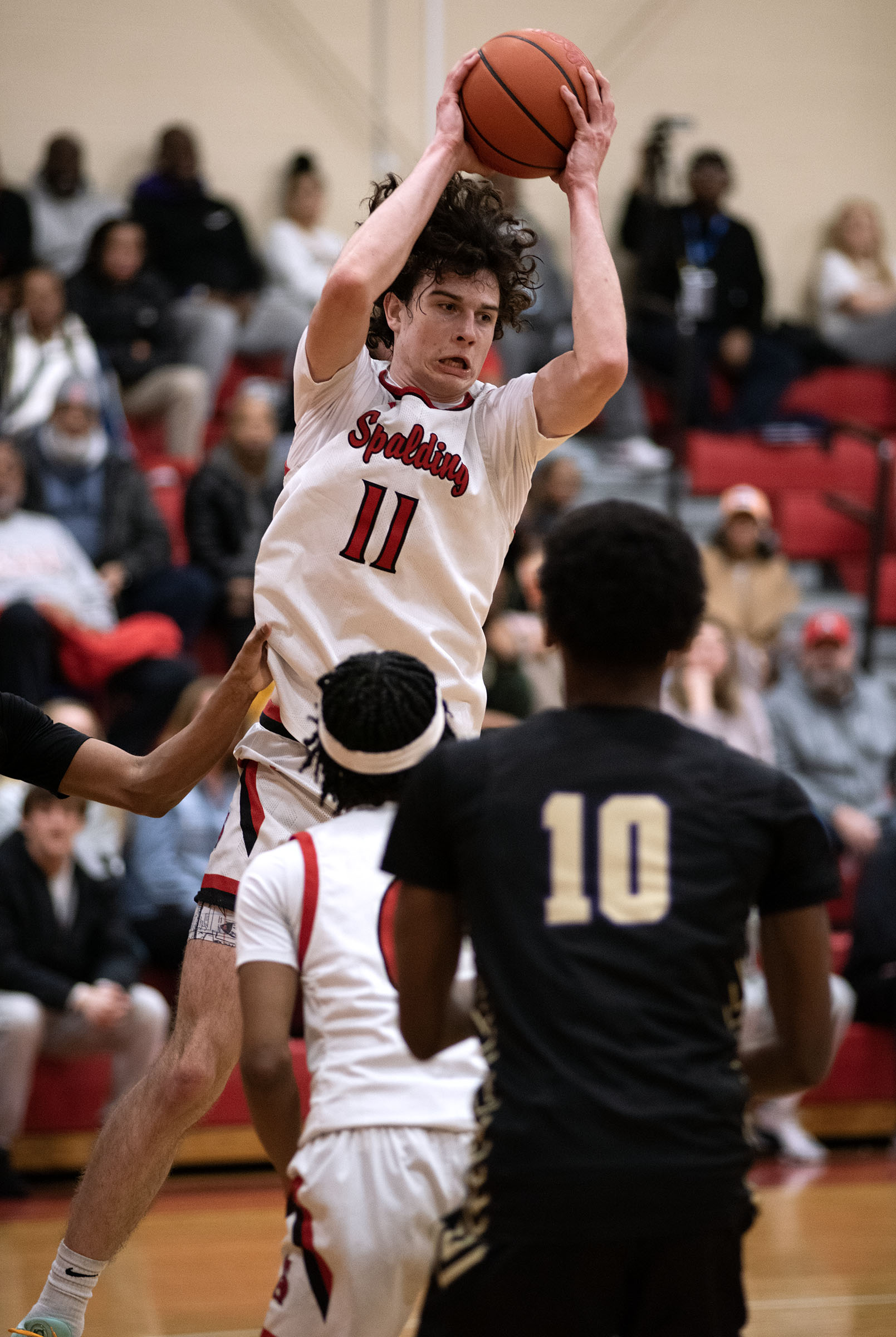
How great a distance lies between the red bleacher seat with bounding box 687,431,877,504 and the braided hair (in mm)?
7898

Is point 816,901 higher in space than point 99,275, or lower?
lower

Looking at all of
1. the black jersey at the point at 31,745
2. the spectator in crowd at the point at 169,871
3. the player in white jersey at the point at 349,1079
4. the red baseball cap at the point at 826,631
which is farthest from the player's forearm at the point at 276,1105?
the red baseball cap at the point at 826,631

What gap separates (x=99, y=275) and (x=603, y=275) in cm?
714

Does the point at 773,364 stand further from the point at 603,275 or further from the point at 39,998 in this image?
the point at 603,275

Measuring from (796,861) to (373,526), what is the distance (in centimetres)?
130

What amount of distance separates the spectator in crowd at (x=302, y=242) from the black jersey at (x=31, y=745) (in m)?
7.55

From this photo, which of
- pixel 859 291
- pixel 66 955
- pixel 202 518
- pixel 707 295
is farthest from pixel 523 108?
pixel 859 291

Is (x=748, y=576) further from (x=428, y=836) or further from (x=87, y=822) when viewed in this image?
(x=428, y=836)

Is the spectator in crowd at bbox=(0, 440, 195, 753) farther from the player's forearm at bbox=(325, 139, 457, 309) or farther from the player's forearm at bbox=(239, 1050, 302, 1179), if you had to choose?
the player's forearm at bbox=(239, 1050, 302, 1179)

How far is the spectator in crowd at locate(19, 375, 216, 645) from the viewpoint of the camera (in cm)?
768

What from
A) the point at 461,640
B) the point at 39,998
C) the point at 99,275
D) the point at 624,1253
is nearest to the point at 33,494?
the point at 99,275

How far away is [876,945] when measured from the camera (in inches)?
259

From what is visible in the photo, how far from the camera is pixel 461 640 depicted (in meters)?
3.08

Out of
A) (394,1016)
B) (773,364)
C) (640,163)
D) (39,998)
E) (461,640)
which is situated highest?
(640,163)
